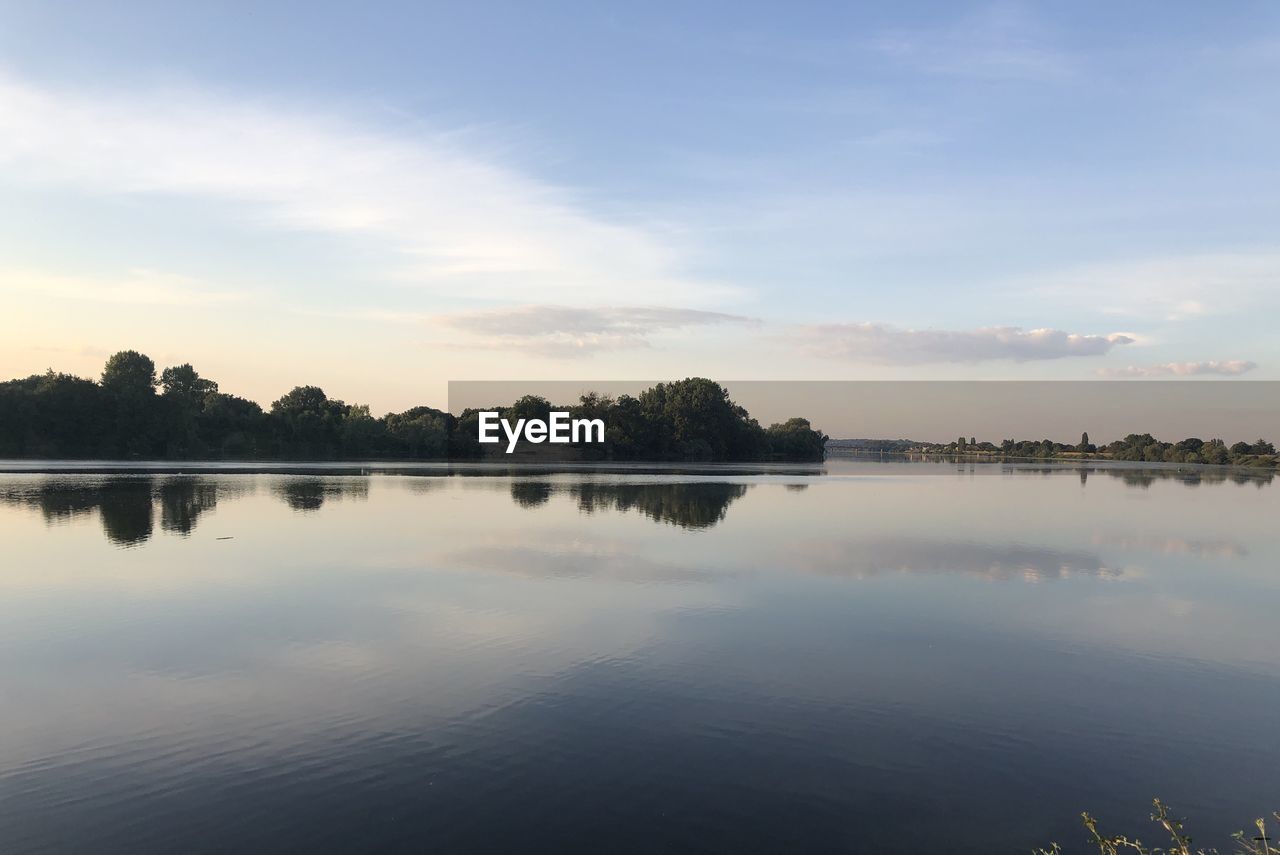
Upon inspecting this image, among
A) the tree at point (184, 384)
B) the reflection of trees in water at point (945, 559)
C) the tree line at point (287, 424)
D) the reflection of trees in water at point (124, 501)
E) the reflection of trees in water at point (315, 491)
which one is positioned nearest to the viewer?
the reflection of trees in water at point (945, 559)

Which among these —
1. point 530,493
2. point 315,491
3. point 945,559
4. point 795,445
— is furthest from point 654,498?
point 795,445

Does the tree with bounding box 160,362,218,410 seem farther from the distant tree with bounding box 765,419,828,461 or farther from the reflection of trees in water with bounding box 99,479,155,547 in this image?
the distant tree with bounding box 765,419,828,461

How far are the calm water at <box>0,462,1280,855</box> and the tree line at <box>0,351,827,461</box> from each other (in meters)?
96.7

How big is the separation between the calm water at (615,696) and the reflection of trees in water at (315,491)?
1498 centimetres

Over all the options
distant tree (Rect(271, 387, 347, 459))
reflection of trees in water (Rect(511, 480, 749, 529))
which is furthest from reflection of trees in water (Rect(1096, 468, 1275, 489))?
distant tree (Rect(271, 387, 347, 459))

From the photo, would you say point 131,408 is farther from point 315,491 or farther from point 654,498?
point 654,498

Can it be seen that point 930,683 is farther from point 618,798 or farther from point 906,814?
point 618,798

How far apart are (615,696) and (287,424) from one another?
Result: 126 metres

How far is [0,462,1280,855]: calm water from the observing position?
802 cm

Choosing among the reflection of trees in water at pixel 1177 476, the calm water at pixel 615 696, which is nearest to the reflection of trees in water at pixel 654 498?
the calm water at pixel 615 696

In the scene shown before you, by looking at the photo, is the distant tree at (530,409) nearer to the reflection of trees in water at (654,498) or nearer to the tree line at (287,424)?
the tree line at (287,424)

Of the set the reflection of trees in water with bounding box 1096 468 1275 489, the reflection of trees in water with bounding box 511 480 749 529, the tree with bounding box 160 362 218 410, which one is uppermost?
the tree with bounding box 160 362 218 410

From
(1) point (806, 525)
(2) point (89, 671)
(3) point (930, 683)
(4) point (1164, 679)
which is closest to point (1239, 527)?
(1) point (806, 525)

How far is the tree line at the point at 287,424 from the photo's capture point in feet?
341
